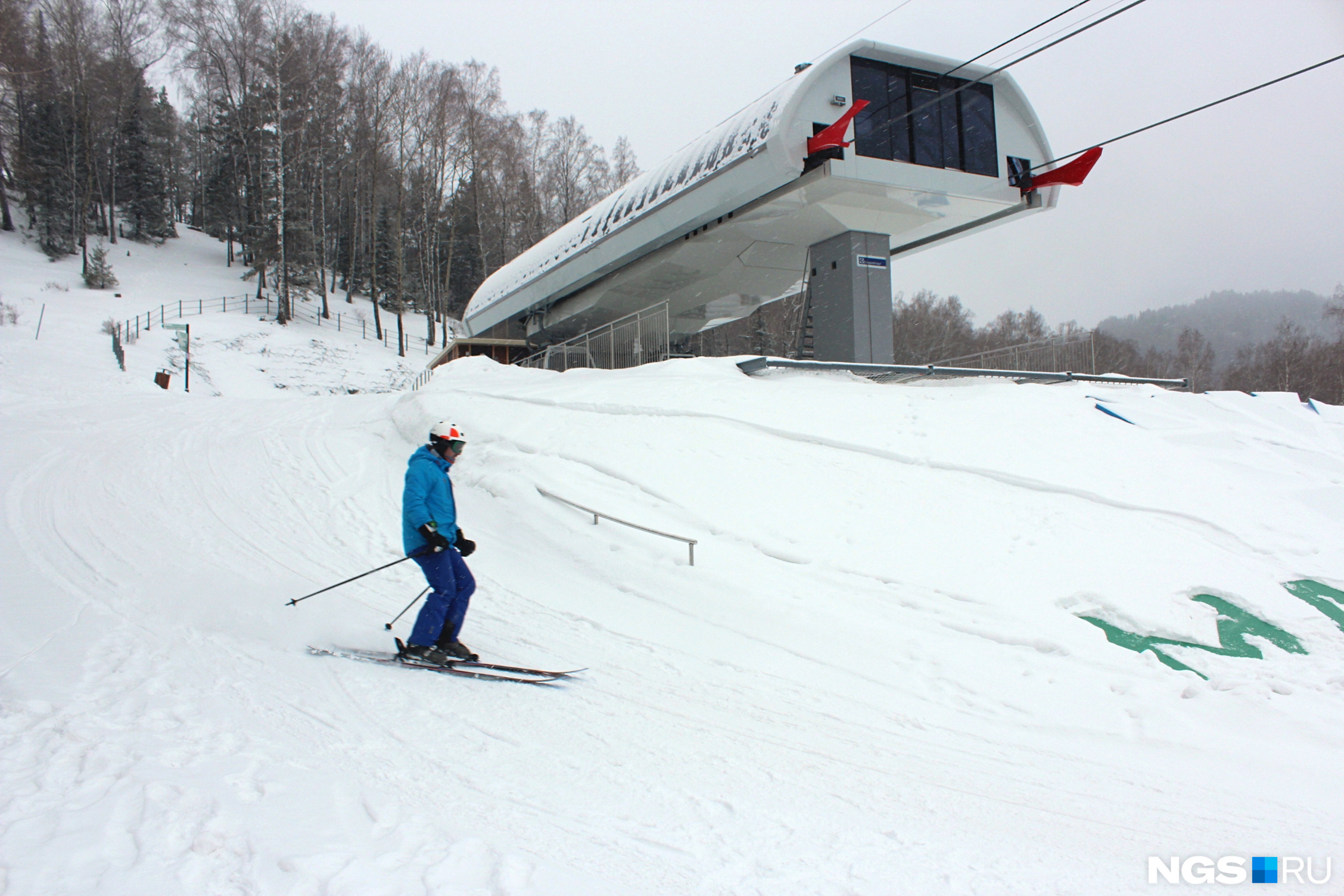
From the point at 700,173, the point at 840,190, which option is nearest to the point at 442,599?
the point at 840,190

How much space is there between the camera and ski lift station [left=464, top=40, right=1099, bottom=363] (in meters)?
11.7

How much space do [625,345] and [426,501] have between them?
1043 cm

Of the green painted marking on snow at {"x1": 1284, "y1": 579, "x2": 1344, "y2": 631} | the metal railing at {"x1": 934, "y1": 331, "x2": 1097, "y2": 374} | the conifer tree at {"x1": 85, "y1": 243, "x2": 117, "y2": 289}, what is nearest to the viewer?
the green painted marking on snow at {"x1": 1284, "y1": 579, "x2": 1344, "y2": 631}

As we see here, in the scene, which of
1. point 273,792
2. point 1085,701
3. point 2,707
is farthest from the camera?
point 1085,701

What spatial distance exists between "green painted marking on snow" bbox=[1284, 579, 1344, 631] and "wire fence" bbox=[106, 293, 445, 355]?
3563 cm

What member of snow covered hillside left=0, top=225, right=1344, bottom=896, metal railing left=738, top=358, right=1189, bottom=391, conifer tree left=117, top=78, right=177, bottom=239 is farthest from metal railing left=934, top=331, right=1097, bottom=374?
conifer tree left=117, top=78, right=177, bottom=239

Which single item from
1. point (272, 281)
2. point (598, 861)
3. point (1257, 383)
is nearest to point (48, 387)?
→ point (598, 861)

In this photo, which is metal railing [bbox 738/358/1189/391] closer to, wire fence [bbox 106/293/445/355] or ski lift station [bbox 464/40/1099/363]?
ski lift station [bbox 464/40/1099/363]

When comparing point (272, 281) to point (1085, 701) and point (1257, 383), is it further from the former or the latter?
point (1257, 383)

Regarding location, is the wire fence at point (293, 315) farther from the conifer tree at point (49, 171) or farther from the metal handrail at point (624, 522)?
the metal handrail at point (624, 522)

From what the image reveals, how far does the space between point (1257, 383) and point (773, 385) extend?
48444 mm

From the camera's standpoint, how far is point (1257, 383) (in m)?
44.2

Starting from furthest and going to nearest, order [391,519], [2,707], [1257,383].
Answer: [1257,383]
[391,519]
[2,707]

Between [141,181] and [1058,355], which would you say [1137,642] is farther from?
[141,181]
